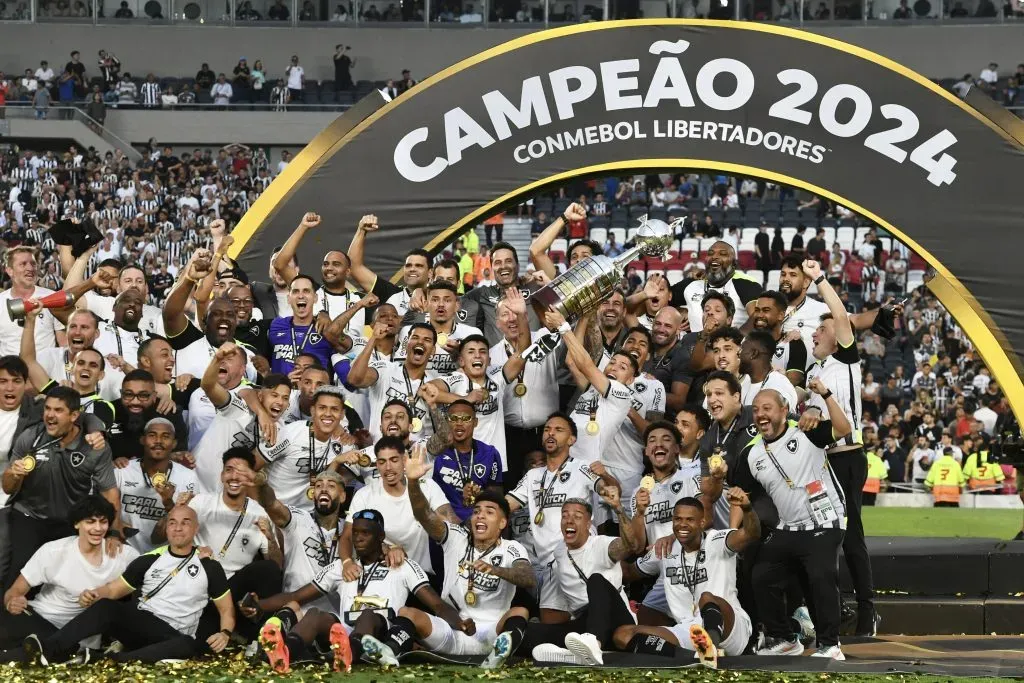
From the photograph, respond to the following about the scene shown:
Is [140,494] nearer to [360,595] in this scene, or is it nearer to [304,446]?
[304,446]

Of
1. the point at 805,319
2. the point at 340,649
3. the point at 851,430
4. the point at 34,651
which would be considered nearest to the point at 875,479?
the point at 805,319

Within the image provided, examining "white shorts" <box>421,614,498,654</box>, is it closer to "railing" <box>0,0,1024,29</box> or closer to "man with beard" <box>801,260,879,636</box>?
"man with beard" <box>801,260,879,636</box>

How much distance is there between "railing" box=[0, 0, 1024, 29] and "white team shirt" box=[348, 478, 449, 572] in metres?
22.6

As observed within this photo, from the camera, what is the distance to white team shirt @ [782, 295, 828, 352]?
30.1 feet

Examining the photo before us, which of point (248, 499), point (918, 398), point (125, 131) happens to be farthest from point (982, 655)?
point (125, 131)

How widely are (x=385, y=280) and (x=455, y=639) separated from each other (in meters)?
2.87

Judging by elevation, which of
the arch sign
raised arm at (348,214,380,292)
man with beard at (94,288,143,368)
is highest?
the arch sign

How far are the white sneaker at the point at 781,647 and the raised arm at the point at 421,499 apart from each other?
1.76 metres

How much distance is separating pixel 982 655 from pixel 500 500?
8.80 ft

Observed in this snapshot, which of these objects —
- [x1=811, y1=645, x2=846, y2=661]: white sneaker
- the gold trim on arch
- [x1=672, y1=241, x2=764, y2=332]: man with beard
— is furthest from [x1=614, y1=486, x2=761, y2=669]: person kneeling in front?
the gold trim on arch

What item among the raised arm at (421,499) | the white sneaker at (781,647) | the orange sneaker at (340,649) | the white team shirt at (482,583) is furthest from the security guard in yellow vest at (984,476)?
the orange sneaker at (340,649)

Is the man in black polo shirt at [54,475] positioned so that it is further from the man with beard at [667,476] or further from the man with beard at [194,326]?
the man with beard at [667,476]

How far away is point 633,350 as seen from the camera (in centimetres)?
901

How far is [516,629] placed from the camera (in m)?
7.80
